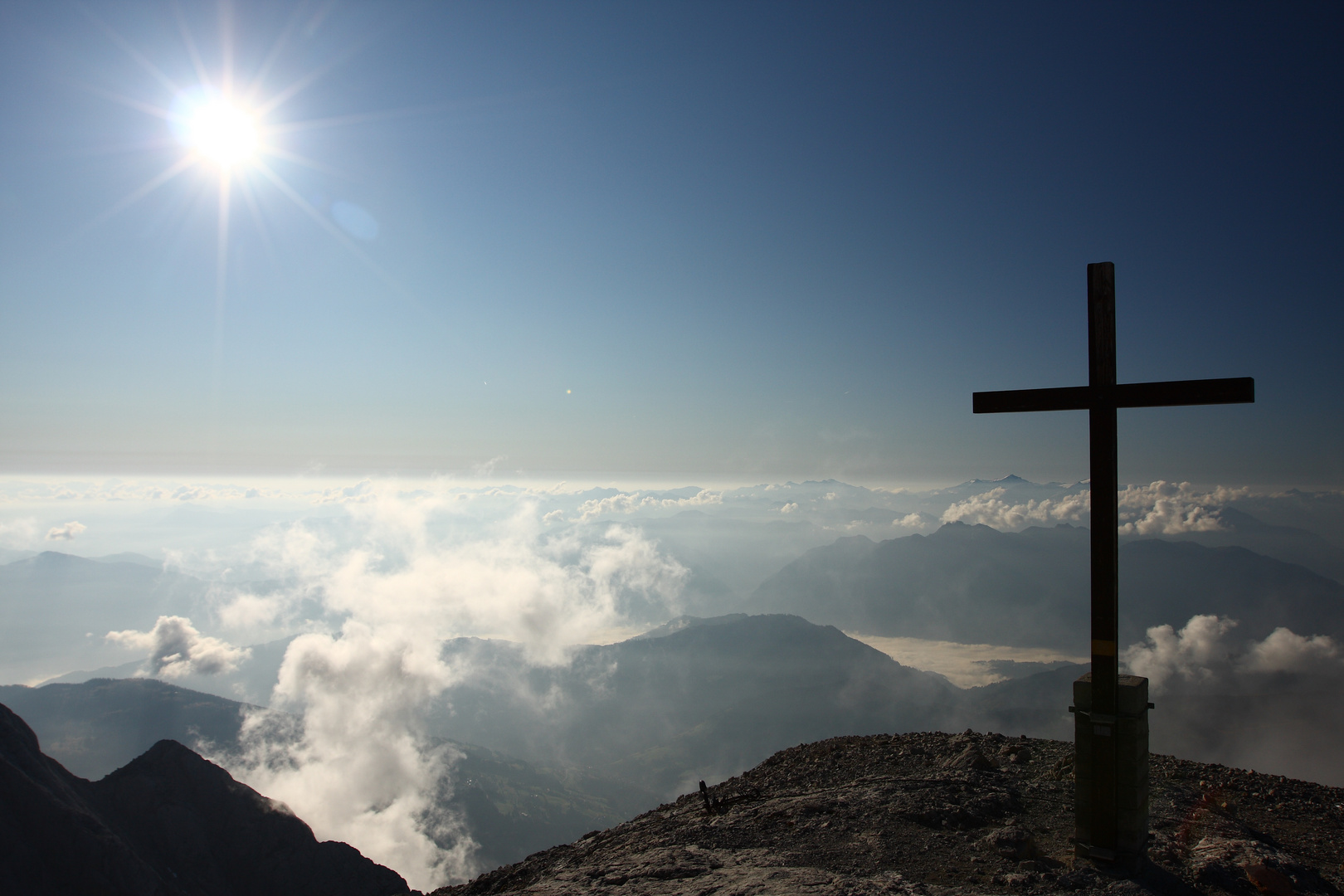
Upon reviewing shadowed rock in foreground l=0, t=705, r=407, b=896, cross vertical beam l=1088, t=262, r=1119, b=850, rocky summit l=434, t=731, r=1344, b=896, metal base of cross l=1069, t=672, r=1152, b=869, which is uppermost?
cross vertical beam l=1088, t=262, r=1119, b=850

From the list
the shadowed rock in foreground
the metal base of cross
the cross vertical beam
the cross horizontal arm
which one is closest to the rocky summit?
the metal base of cross

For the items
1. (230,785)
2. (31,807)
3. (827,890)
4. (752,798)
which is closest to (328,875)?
Answer: (230,785)

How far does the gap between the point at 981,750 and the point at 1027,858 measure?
18.5ft

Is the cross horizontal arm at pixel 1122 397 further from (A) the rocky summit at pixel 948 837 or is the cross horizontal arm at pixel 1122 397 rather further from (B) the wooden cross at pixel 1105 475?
(A) the rocky summit at pixel 948 837

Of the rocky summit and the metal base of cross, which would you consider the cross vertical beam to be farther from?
the rocky summit

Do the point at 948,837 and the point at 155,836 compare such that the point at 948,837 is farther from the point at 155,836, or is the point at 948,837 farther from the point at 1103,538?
the point at 155,836

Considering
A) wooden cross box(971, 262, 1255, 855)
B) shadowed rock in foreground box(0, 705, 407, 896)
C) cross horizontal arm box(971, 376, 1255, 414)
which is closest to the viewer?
cross horizontal arm box(971, 376, 1255, 414)

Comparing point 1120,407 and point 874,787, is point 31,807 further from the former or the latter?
point 1120,407

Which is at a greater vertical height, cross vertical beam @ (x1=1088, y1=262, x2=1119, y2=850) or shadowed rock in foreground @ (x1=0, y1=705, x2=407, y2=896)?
cross vertical beam @ (x1=1088, y1=262, x2=1119, y2=850)

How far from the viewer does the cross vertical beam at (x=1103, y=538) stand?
7887 millimetres

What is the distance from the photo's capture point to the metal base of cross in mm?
7762

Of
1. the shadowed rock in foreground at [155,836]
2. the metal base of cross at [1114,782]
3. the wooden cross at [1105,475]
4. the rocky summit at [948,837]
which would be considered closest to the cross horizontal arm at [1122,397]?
the wooden cross at [1105,475]

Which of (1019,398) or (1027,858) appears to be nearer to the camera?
(1027,858)

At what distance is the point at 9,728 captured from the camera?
54.2 m
